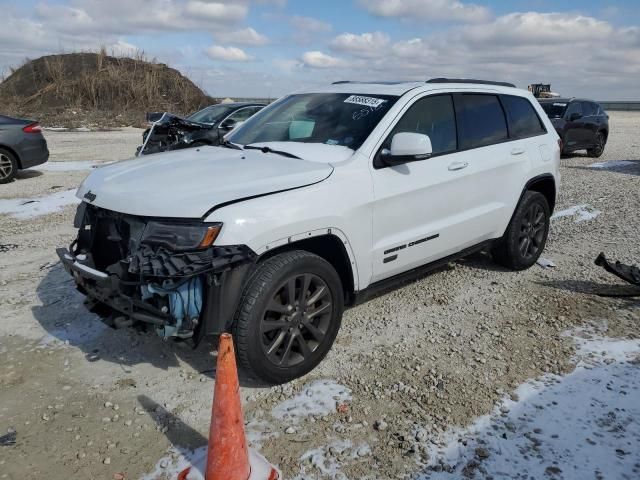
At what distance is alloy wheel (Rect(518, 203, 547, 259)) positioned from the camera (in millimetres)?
5375

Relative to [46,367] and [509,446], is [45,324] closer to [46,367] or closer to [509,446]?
[46,367]

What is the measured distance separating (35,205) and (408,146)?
6898mm

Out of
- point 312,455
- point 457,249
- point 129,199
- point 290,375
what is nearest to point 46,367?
point 129,199

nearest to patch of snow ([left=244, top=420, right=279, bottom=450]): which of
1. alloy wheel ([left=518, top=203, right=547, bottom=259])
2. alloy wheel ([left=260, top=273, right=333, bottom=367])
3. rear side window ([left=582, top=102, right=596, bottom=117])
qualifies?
alloy wheel ([left=260, top=273, right=333, bottom=367])

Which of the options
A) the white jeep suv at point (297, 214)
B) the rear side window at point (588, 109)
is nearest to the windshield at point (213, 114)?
the white jeep suv at point (297, 214)

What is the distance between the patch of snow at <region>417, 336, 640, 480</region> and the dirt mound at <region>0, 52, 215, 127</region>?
27799 mm

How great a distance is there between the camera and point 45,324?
4.25 m

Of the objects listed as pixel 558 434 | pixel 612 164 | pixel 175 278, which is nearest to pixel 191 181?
pixel 175 278

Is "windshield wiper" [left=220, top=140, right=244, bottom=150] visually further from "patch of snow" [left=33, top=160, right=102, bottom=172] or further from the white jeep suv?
"patch of snow" [left=33, top=160, right=102, bottom=172]

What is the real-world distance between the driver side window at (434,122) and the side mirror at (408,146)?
30cm

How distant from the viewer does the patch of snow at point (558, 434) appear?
2.68m

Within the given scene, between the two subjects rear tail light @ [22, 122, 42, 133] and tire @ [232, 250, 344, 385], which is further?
rear tail light @ [22, 122, 42, 133]

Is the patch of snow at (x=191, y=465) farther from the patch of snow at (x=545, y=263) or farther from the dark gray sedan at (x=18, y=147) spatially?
the dark gray sedan at (x=18, y=147)

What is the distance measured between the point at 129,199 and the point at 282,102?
212cm
